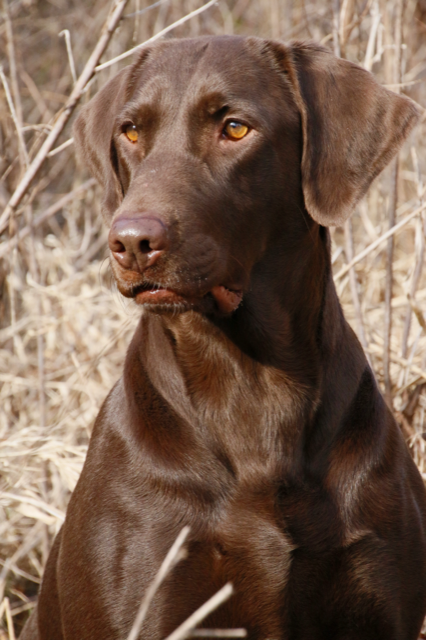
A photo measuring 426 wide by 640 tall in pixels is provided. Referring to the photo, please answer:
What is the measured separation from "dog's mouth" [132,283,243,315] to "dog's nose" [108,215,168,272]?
11cm

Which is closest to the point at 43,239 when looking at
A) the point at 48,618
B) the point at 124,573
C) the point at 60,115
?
the point at 60,115

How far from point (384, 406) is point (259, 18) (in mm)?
5606

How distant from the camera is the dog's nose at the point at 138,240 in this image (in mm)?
2100

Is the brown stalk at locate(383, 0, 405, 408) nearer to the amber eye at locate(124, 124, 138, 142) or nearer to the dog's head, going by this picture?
the dog's head

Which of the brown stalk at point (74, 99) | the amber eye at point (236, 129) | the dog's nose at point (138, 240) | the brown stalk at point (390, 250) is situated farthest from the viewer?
the brown stalk at point (390, 250)

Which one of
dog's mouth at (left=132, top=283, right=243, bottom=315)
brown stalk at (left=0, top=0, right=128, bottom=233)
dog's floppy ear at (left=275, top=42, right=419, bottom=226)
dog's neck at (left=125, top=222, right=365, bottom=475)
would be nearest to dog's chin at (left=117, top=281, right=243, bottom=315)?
dog's mouth at (left=132, top=283, right=243, bottom=315)

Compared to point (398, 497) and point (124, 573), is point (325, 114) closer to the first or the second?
point (398, 497)

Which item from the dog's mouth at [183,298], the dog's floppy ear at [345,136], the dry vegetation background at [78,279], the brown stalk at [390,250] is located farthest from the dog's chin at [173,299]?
the brown stalk at [390,250]

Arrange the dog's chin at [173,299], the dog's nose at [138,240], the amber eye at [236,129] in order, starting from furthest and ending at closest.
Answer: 1. the amber eye at [236,129]
2. the dog's chin at [173,299]
3. the dog's nose at [138,240]

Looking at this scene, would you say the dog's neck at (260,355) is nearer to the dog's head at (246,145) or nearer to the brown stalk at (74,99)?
the dog's head at (246,145)

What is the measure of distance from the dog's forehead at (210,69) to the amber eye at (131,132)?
0.37ft

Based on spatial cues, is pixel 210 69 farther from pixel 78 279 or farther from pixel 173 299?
pixel 78 279

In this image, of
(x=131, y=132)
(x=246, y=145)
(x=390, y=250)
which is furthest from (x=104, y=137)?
(x=390, y=250)

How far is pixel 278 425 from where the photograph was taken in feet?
8.16
